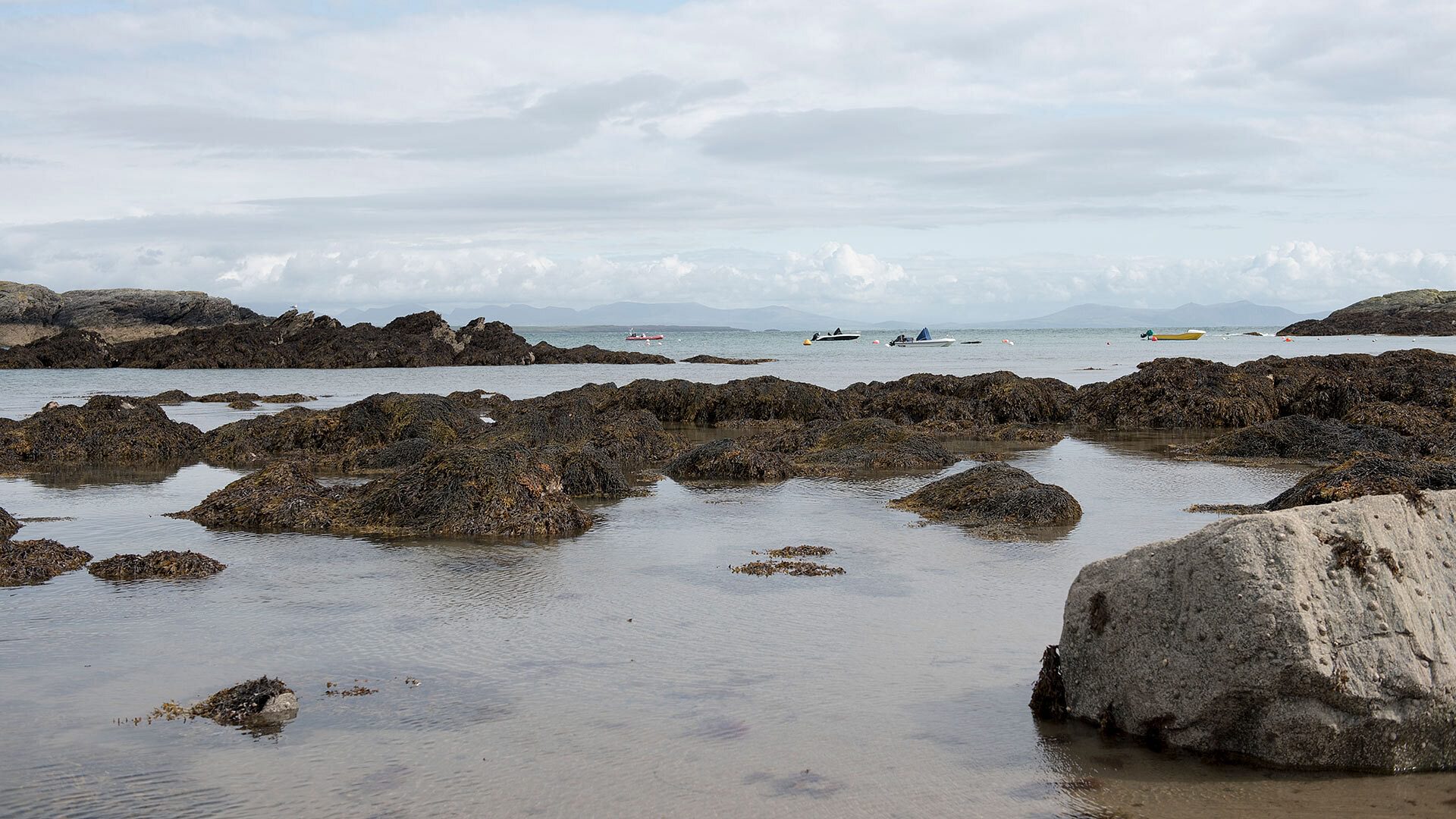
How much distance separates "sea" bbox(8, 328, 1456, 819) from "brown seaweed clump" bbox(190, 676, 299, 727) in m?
0.09

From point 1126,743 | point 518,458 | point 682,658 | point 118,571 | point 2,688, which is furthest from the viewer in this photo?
point 518,458

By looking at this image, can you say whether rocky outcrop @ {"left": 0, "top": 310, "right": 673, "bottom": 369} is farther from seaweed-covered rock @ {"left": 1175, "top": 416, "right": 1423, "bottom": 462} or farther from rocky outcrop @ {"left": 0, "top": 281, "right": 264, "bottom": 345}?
seaweed-covered rock @ {"left": 1175, "top": 416, "right": 1423, "bottom": 462}

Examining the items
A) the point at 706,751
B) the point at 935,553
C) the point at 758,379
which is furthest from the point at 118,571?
the point at 758,379

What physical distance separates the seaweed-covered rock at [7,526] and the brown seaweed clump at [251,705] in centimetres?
517

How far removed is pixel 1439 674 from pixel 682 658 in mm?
3297

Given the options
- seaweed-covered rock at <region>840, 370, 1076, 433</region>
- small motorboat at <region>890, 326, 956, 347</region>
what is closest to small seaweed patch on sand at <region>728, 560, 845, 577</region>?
seaweed-covered rock at <region>840, 370, 1076, 433</region>

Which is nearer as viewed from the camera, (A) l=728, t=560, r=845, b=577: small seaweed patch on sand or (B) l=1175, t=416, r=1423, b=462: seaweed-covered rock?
(A) l=728, t=560, r=845, b=577: small seaweed patch on sand

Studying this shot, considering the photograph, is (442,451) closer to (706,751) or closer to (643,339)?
(706,751)

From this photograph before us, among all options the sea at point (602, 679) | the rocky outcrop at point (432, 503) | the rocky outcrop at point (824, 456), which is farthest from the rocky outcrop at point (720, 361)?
the sea at point (602, 679)

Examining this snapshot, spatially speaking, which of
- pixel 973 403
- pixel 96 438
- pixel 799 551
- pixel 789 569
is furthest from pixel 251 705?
pixel 973 403

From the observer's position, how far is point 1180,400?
1883 cm

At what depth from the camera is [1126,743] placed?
178 inches

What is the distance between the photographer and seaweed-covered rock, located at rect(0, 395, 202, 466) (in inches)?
588

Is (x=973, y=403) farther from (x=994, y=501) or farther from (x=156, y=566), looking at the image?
(x=156, y=566)
